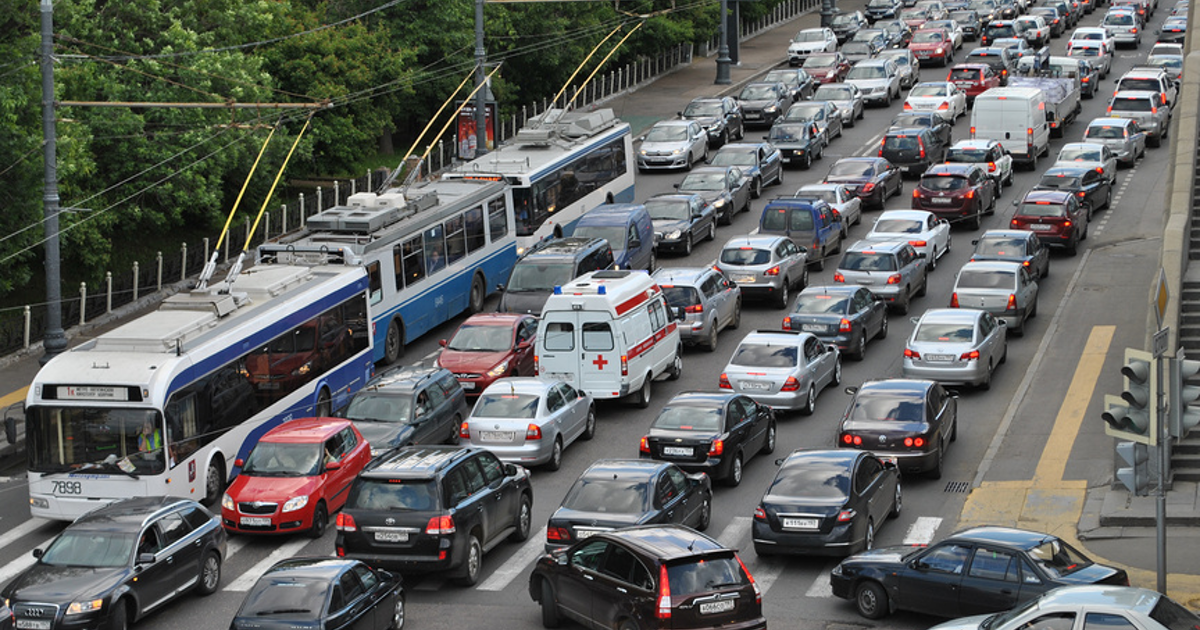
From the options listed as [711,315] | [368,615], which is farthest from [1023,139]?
[368,615]

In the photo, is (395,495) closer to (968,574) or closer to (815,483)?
(815,483)

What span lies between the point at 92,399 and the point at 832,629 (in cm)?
1190

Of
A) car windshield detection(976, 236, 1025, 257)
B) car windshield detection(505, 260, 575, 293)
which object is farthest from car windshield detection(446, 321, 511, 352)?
car windshield detection(976, 236, 1025, 257)

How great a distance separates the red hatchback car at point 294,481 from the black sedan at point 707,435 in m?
4.73

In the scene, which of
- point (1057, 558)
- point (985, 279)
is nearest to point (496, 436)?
point (1057, 558)

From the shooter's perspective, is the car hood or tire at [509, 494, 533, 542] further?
tire at [509, 494, 533, 542]

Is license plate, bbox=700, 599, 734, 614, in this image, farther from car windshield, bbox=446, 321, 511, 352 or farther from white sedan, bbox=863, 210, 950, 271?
white sedan, bbox=863, 210, 950, 271

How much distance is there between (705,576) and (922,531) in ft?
21.4

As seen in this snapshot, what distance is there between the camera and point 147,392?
24.6m

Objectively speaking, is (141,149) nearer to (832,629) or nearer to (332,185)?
(332,185)

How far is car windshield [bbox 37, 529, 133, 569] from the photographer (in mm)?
20625

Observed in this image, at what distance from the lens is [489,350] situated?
103ft

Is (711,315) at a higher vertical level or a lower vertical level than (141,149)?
lower

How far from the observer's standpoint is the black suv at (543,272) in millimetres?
34281
